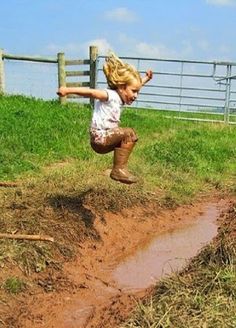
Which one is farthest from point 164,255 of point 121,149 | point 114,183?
point 114,183

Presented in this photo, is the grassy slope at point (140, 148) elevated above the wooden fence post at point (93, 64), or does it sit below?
below

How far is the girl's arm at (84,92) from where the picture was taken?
19.7 feet

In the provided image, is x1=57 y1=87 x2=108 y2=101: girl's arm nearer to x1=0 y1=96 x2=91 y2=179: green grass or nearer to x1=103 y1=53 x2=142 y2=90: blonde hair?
x1=103 y1=53 x2=142 y2=90: blonde hair

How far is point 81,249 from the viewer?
7.23m

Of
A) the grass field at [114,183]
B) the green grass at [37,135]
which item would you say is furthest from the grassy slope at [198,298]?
the green grass at [37,135]

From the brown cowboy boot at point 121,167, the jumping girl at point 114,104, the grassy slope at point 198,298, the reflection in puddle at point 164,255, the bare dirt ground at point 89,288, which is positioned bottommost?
the reflection in puddle at point 164,255

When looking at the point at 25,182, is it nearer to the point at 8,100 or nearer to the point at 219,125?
the point at 8,100

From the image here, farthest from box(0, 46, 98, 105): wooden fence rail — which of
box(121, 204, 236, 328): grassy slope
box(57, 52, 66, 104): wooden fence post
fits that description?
box(121, 204, 236, 328): grassy slope

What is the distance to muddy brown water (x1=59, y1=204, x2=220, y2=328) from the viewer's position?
588cm

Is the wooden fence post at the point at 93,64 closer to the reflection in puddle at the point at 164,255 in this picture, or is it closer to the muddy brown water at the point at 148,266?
the muddy brown water at the point at 148,266

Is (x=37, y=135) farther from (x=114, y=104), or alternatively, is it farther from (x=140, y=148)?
(x=114, y=104)

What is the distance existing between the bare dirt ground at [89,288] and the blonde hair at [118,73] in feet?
6.10

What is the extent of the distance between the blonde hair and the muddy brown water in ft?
6.05

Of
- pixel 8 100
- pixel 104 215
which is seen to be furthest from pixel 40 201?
pixel 8 100
